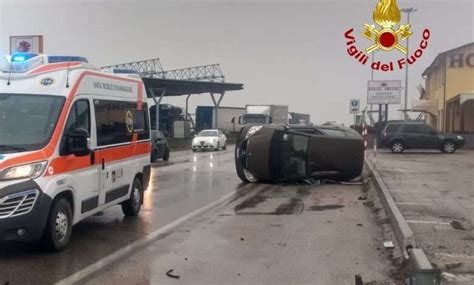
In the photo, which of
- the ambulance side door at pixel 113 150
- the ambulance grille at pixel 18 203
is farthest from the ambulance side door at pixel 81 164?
the ambulance grille at pixel 18 203

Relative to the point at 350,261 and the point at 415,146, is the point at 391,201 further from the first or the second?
the point at 415,146

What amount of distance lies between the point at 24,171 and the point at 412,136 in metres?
28.9

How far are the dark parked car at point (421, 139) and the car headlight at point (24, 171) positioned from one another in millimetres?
28440

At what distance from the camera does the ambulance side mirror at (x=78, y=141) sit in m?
7.81

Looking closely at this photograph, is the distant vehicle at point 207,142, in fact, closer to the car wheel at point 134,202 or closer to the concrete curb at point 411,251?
the concrete curb at point 411,251

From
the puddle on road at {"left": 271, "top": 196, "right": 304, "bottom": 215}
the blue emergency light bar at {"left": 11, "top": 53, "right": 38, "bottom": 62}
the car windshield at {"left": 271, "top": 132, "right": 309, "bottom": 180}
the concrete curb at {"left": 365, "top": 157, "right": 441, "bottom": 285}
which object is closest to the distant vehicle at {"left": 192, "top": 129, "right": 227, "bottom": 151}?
the car windshield at {"left": 271, "top": 132, "right": 309, "bottom": 180}

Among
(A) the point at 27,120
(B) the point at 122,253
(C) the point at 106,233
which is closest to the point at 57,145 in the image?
(A) the point at 27,120

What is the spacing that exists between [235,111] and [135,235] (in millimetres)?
54043

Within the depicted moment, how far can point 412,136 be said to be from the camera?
109 ft

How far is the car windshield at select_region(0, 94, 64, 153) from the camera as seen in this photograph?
7.40 m

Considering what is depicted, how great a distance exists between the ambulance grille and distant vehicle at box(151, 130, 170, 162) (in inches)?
775

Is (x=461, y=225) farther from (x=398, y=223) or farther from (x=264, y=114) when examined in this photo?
(x=264, y=114)

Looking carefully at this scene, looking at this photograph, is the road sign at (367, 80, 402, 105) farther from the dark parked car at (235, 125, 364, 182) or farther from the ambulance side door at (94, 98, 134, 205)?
the ambulance side door at (94, 98, 134, 205)

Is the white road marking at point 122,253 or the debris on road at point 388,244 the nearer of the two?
the white road marking at point 122,253
